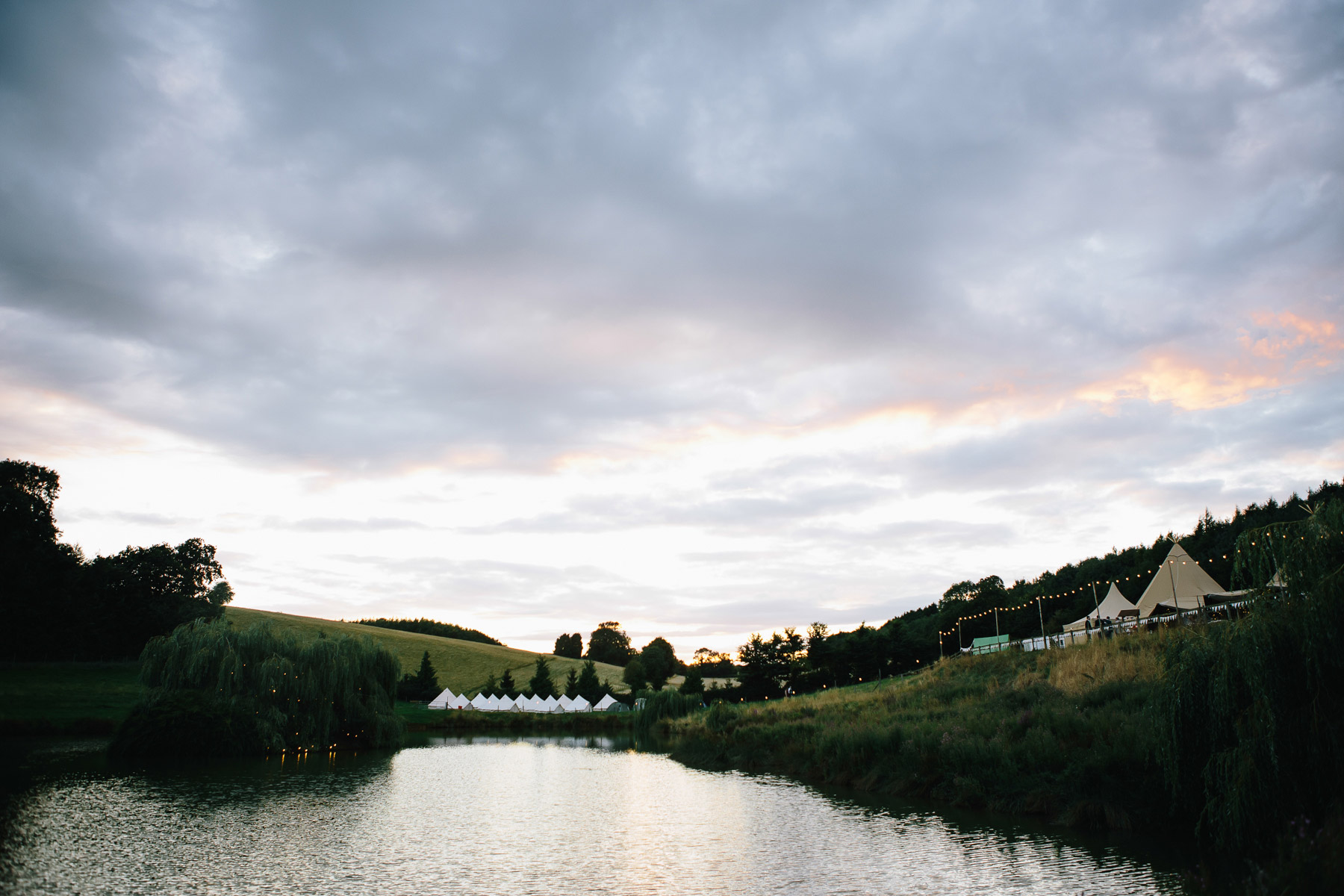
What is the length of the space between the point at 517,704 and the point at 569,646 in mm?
85684

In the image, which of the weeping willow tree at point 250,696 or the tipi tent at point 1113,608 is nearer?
the weeping willow tree at point 250,696

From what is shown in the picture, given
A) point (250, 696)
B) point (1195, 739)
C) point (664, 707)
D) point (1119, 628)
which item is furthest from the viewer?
point (664, 707)

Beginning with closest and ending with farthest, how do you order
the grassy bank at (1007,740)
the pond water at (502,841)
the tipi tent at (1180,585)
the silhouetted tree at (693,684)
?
the pond water at (502,841) < the grassy bank at (1007,740) < the tipi tent at (1180,585) < the silhouetted tree at (693,684)

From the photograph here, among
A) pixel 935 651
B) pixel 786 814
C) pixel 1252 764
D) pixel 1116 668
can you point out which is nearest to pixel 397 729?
pixel 786 814

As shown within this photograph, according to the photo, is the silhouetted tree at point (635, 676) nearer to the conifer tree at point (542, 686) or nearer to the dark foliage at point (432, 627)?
the conifer tree at point (542, 686)

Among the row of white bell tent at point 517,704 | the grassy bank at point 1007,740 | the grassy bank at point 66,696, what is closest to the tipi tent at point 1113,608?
the grassy bank at point 1007,740

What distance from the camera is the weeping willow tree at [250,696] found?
3316 centimetres

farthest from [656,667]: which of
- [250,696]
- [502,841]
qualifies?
[502,841]

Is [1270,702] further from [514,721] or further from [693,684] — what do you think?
[693,684]

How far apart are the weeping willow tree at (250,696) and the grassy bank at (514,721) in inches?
1164

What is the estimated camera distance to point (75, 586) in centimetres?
6250

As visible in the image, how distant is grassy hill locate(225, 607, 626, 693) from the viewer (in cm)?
10056

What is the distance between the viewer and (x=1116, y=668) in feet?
83.7

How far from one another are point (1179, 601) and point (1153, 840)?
2921cm
